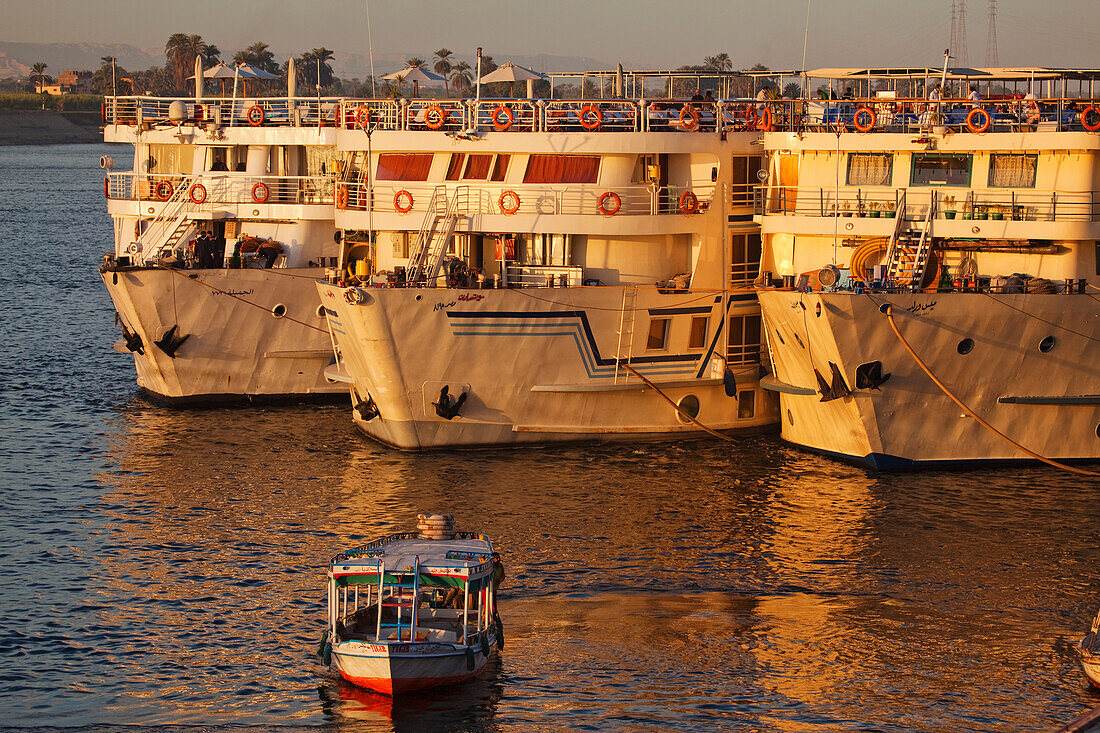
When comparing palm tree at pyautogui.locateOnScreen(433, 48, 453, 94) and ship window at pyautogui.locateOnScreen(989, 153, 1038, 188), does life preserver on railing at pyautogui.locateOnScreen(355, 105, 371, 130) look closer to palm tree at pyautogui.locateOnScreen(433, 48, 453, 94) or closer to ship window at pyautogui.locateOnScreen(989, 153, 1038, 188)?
ship window at pyautogui.locateOnScreen(989, 153, 1038, 188)

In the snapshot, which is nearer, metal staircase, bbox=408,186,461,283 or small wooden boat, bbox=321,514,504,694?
small wooden boat, bbox=321,514,504,694

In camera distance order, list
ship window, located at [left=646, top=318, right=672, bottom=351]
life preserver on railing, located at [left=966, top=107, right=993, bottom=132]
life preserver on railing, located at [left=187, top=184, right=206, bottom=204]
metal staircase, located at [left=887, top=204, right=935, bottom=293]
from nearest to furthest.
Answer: metal staircase, located at [left=887, top=204, right=935, bottom=293], life preserver on railing, located at [left=966, top=107, right=993, bottom=132], ship window, located at [left=646, top=318, right=672, bottom=351], life preserver on railing, located at [left=187, top=184, right=206, bottom=204]

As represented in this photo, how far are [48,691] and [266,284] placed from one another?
18.3m

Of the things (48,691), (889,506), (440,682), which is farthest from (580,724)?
Result: (889,506)

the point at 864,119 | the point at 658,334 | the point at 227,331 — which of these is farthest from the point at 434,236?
the point at 864,119

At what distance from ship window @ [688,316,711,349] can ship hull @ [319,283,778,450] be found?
0.13 m

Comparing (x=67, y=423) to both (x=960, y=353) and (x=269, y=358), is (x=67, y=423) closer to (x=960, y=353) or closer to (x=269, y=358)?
(x=269, y=358)

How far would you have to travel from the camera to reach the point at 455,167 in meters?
36.8

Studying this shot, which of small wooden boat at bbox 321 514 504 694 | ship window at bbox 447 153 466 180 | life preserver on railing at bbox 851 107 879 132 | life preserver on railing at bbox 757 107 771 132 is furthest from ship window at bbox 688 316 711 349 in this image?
small wooden boat at bbox 321 514 504 694

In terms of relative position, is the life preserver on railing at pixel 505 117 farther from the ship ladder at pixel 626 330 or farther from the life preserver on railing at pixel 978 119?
the life preserver on railing at pixel 978 119

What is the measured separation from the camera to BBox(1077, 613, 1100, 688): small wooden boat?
2103cm

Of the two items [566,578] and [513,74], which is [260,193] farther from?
[566,578]

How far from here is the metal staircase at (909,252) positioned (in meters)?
32.8

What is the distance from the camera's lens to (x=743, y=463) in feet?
A: 114
